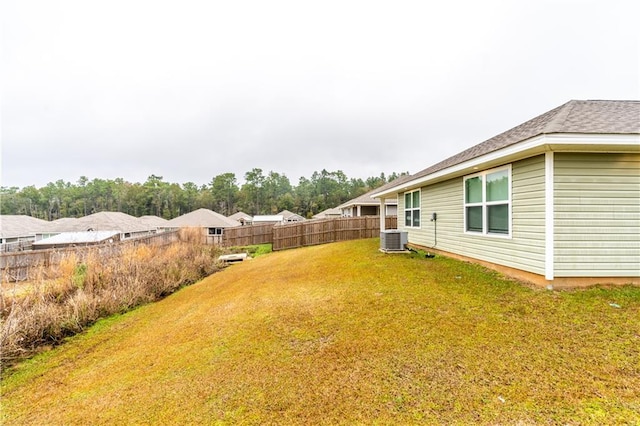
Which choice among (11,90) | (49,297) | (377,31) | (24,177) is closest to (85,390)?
(49,297)

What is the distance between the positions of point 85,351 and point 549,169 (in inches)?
332

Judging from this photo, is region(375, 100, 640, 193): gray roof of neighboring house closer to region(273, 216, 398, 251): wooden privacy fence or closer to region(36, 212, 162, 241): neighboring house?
region(273, 216, 398, 251): wooden privacy fence

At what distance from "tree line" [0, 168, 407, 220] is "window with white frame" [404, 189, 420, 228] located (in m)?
43.4

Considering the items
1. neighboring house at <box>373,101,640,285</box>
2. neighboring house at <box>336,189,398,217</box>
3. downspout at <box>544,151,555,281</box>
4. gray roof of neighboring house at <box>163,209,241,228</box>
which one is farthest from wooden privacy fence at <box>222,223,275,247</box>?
downspout at <box>544,151,555,281</box>

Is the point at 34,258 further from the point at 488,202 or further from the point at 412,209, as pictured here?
the point at 488,202

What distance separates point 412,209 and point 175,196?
200 ft

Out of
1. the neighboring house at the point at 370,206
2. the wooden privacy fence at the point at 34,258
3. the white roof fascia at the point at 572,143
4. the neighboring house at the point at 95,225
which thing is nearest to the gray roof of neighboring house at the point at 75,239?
the neighboring house at the point at 95,225

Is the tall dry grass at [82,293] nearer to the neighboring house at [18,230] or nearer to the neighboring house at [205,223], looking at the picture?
the neighboring house at [205,223]

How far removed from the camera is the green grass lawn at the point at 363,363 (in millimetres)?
2299

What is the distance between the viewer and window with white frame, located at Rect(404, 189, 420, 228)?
10547mm

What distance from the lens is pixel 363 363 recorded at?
2945 mm

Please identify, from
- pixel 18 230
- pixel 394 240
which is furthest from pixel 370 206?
pixel 18 230

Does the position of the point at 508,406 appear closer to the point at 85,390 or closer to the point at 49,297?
the point at 85,390

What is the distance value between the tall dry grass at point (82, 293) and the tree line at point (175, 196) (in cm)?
4594
